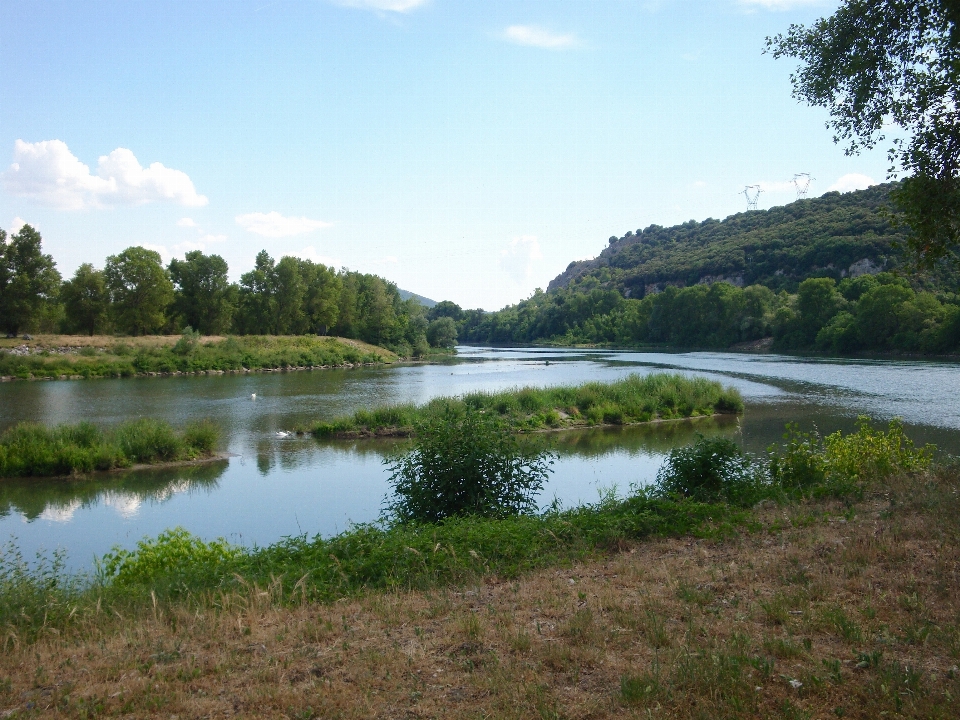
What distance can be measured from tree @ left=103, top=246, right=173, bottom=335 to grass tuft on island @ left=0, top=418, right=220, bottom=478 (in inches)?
2294

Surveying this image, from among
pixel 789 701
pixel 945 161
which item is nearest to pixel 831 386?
pixel 945 161

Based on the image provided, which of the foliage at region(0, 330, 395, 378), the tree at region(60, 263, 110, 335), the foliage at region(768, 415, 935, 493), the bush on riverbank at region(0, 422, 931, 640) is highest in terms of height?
the tree at region(60, 263, 110, 335)

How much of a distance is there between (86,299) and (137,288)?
5483 mm

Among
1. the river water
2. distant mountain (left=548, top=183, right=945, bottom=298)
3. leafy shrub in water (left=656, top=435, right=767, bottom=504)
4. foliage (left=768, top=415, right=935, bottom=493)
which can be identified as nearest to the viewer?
leafy shrub in water (left=656, top=435, right=767, bottom=504)

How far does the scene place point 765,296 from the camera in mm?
98438

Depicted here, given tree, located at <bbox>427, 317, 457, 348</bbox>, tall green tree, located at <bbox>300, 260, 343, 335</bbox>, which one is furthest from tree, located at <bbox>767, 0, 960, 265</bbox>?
tree, located at <bbox>427, 317, 457, 348</bbox>

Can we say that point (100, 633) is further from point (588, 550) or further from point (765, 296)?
point (765, 296)

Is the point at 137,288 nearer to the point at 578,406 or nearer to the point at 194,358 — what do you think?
the point at 194,358

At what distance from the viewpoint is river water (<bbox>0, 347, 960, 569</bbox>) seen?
15.5 metres

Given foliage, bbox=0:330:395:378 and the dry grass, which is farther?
foliage, bbox=0:330:395:378

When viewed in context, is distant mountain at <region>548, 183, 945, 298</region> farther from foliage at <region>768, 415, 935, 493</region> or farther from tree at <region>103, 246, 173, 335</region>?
tree at <region>103, 246, 173, 335</region>

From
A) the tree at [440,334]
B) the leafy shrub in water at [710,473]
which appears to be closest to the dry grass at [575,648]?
the leafy shrub in water at [710,473]

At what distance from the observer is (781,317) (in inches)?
3570

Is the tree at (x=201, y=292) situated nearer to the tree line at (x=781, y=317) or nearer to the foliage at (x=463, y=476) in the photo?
the tree line at (x=781, y=317)
